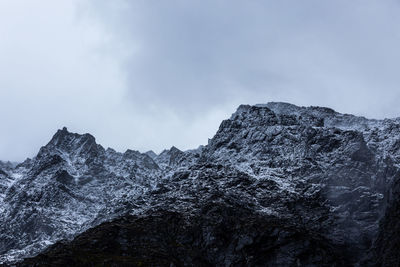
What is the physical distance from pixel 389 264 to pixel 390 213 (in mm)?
22540

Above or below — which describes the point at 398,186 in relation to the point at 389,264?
above

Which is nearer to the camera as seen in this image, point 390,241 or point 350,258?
point 390,241

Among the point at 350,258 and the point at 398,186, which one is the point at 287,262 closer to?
the point at 350,258

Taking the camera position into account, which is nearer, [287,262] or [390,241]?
[390,241]

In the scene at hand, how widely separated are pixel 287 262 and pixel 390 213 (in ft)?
127

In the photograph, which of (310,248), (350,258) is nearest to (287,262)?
(310,248)

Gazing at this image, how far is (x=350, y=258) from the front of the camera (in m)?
199

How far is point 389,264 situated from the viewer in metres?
176

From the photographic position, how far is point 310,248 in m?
200

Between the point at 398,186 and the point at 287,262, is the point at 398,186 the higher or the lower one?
the higher one

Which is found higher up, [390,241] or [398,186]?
[398,186]

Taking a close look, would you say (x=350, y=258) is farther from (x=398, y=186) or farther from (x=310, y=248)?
(x=398, y=186)

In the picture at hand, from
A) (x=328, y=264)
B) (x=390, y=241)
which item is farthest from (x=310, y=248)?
(x=390, y=241)

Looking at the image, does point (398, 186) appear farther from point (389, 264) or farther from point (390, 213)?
Result: point (389, 264)
